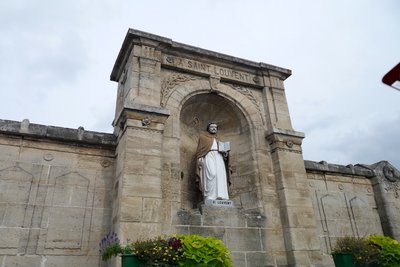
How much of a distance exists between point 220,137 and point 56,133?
4.41m

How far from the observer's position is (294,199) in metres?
8.09

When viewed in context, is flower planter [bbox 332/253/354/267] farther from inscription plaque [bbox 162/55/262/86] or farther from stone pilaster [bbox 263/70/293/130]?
inscription plaque [bbox 162/55/262/86]

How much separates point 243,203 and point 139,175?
10.2 feet

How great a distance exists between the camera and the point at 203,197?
8.06 meters

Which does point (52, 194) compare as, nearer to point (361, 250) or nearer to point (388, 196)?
point (361, 250)

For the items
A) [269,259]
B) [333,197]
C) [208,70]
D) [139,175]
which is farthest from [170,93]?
[333,197]

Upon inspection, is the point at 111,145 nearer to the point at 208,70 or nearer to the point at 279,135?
the point at 208,70

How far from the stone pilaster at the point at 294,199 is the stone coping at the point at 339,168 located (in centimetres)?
149

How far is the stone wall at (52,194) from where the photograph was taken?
21.1ft

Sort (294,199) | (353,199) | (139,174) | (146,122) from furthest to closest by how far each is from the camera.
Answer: (353,199)
(294,199)
(146,122)
(139,174)

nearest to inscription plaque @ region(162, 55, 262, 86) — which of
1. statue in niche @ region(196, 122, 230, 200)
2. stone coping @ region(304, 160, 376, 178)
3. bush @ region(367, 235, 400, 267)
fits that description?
statue in niche @ region(196, 122, 230, 200)

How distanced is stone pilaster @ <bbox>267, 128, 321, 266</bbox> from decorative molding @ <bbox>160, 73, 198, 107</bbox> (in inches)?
106

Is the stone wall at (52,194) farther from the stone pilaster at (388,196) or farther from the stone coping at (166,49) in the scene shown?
the stone pilaster at (388,196)

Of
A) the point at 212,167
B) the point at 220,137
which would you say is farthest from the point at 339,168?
the point at 212,167
